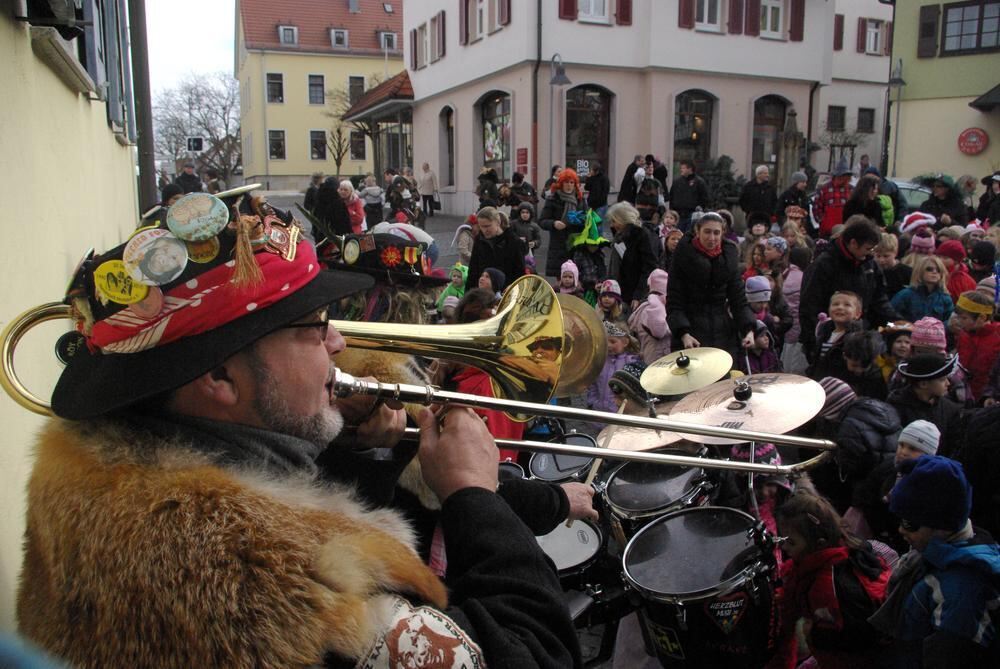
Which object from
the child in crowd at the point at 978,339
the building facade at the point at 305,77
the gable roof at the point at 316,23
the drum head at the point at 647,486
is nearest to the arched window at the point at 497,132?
the child in crowd at the point at 978,339

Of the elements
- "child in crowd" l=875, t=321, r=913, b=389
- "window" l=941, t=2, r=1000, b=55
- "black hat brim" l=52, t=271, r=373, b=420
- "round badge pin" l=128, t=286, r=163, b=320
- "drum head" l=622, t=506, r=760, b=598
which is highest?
"window" l=941, t=2, r=1000, b=55

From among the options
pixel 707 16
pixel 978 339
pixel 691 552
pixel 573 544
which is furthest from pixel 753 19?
pixel 691 552

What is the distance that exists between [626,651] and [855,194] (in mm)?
6984

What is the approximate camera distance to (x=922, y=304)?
6004 mm

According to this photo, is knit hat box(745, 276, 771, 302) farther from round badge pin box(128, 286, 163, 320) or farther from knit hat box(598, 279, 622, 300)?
round badge pin box(128, 286, 163, 320)

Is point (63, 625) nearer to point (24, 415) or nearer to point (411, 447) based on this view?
point (411, 447)

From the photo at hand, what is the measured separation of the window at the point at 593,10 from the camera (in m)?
20.0

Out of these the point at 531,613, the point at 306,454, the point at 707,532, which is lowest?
the point at 707,532

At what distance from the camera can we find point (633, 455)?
1.87 meters

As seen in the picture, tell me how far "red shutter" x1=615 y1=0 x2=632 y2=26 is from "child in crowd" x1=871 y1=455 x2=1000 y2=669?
1968cm

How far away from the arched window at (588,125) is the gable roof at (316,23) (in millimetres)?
29505

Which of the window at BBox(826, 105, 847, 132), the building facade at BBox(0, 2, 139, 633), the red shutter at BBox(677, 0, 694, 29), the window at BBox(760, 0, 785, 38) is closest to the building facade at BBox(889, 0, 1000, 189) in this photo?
the window at BBox(826, 105, 847, 132)

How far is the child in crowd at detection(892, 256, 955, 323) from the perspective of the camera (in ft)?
19.6

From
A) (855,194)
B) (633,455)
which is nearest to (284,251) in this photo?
(633,455)
